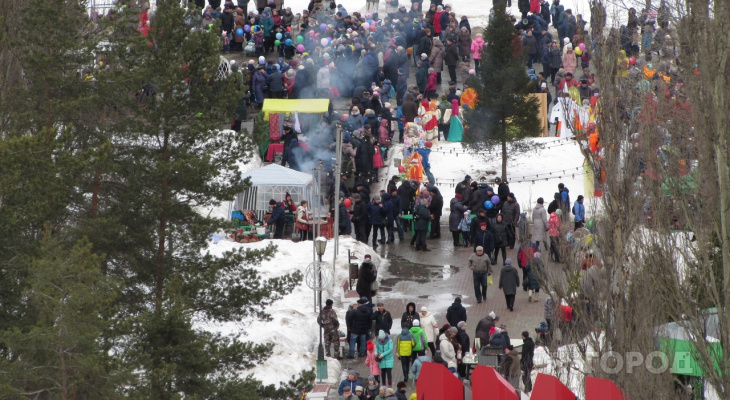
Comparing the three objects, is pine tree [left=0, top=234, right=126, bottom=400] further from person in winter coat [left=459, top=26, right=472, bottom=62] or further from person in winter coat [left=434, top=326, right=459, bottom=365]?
person in winter coat [left=459, top=26, right=472, bottom=62]

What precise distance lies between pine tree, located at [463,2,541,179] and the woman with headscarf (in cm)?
241

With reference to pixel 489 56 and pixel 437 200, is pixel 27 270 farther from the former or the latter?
pixel 489 56

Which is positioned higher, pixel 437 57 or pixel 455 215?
pixel 437 57

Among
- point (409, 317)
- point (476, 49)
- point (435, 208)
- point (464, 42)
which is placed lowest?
point (409, 317)

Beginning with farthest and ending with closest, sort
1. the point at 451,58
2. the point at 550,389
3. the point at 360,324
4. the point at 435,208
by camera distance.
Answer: the point at 451,58
the point at 435,208
the point at 360,324
the point at 550,389

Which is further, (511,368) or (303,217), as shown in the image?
(303,217)

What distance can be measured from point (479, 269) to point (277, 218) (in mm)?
6128

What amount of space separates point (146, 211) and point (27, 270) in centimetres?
280

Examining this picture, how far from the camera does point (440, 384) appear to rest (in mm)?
12320

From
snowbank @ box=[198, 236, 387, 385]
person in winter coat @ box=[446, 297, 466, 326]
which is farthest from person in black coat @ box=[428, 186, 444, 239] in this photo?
person in winter coat @ box=[446, 297, 466, 326]

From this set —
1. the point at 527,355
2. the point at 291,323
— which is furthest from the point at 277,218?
the point at 527,355

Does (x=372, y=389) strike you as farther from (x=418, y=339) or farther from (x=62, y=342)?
(x=62, y=342)

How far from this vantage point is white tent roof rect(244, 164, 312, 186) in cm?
2964

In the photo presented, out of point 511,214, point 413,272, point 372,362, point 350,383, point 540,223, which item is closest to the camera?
point 350,383
